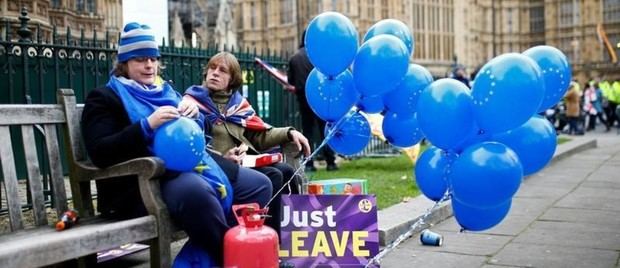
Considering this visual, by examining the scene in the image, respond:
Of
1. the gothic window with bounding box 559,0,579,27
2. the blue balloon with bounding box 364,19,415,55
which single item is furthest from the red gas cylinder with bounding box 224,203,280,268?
the gothic window with bounding box 559,0,579,27

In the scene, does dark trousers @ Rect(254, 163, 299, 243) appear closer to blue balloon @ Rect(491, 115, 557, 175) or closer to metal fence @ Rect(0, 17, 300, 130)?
blue balloon @ Rect(491, 115, 557, 175)

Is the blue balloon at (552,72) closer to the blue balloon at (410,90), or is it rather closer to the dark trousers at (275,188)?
the blue balloon at (410,90)

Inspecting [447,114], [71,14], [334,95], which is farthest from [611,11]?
[447,114]

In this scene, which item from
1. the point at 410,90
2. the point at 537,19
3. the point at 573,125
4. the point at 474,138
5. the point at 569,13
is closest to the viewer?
the point at 474,138

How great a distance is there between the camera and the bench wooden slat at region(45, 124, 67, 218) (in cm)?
350

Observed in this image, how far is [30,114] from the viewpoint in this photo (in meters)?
3.45

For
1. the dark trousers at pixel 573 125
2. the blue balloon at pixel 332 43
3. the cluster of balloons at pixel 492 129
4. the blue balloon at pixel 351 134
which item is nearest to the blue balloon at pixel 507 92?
the cluster of balloons at pixel 492 129

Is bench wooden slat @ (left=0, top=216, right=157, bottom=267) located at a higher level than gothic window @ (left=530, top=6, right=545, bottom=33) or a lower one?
lower

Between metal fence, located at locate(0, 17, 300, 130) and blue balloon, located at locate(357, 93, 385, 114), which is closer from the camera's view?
blue balloon, located at locate(357, 93, 385, 114)

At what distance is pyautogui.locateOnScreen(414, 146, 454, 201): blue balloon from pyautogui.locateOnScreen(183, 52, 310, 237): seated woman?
0.82 m

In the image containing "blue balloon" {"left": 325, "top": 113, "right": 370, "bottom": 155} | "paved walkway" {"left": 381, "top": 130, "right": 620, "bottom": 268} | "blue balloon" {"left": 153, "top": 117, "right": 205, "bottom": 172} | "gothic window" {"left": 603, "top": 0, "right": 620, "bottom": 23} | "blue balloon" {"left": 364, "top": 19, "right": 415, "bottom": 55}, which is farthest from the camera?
"gothic window" {"left": 603, "top": 0, "right": 620, "bottom": 23}

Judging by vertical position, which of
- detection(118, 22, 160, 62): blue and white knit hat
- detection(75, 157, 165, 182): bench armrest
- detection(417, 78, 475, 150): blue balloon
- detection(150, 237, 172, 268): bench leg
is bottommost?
detection(150, 237, 172, 268): bench leg

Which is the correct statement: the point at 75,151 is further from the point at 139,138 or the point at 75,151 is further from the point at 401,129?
the point at 401,129

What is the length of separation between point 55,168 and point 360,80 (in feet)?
5.99
